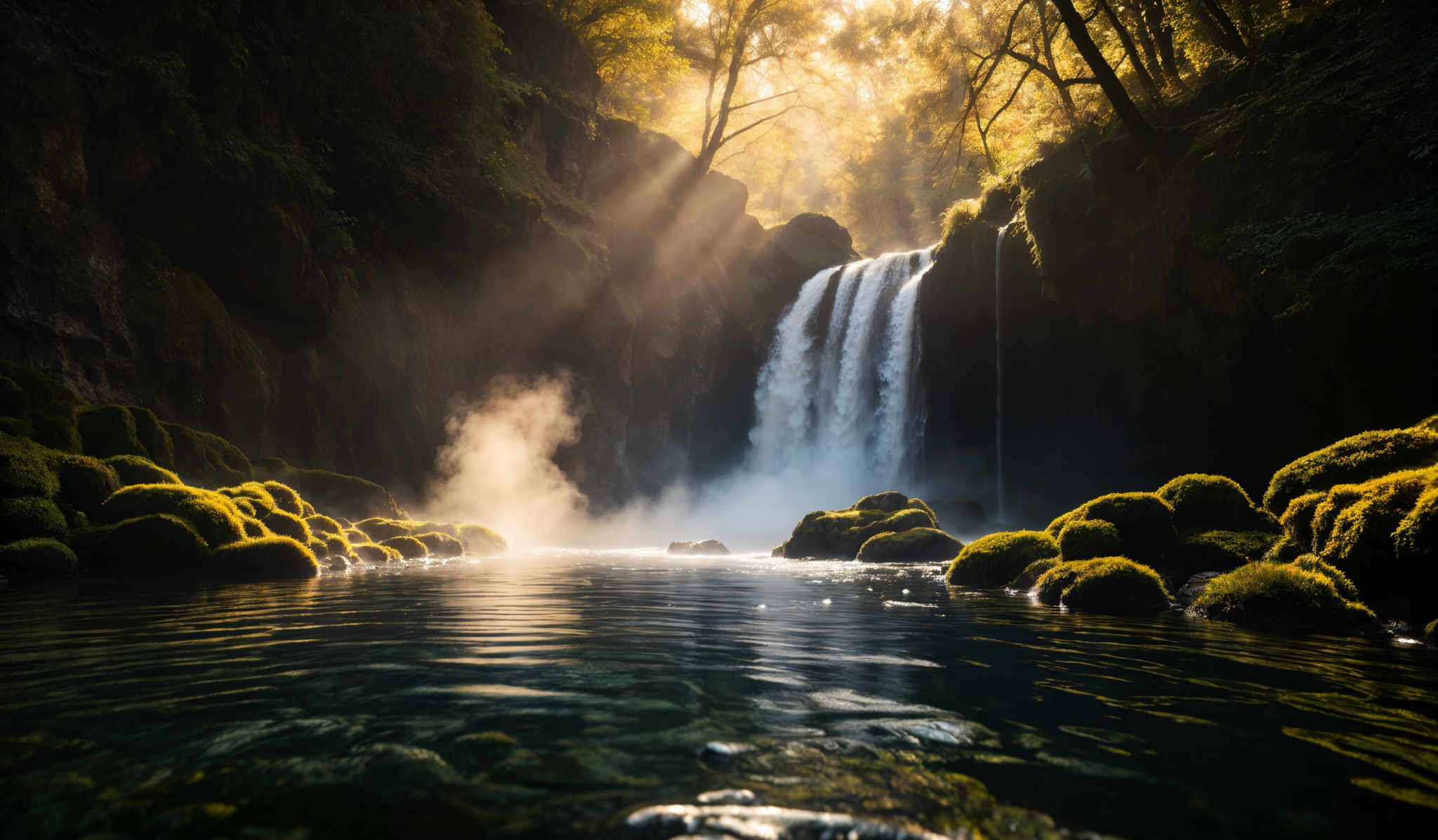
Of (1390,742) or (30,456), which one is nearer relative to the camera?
(1390,742)

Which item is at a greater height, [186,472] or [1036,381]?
[1036,381]

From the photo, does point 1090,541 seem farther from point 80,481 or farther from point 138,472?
point 138,472

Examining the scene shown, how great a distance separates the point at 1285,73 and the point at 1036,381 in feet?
46.8

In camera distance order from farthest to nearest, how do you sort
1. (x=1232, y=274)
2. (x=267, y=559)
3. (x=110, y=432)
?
(x=1232, y=274) < (x=110, y=432) < (x=267, y=559)

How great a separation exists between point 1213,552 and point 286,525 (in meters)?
15.2

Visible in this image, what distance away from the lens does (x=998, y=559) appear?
11.7 m

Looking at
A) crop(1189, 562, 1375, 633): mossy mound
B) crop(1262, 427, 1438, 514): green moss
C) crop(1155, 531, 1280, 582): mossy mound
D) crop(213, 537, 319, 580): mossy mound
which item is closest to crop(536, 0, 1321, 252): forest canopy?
crop(1262, 427, 1438, 514): green moss

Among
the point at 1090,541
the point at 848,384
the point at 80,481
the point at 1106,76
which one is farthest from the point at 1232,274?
the point at 80,481

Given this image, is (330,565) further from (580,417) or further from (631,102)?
(631,102)

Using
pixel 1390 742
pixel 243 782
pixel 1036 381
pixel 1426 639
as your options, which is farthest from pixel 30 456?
pixel 1036 381

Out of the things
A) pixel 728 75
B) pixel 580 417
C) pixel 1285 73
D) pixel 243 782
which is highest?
pixel 728 75

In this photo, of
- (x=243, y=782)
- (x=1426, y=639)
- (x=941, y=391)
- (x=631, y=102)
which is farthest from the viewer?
(x=631, y=102)

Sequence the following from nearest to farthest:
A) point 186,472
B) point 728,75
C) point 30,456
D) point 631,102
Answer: point 30,456 → point 186,472 → point 728,75 → point 631,102

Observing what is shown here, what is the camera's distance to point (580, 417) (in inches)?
1387
